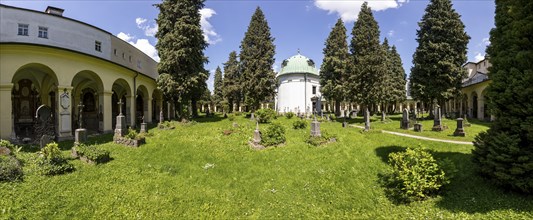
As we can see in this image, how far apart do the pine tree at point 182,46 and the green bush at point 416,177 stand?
1999cm

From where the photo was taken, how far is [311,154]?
513 inches

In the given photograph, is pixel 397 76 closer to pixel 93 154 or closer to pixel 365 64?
pixel 365 64

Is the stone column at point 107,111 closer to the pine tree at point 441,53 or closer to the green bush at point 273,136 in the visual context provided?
the green bush at point 273,136

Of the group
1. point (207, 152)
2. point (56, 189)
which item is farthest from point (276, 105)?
point (56, 189)

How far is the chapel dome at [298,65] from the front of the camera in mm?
49312

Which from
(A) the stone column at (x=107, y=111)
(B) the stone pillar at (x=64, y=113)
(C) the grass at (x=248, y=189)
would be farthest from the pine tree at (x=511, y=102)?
(A) the stone column at (x=107, y=111)

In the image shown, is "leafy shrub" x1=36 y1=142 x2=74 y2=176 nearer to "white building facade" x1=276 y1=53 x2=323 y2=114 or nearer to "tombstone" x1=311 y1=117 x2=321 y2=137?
"tombstone" x1=311 y1=117 x2=321 y2=137

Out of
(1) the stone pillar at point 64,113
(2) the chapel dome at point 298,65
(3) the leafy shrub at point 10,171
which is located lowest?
(3) the leafy shrub at point 10,171

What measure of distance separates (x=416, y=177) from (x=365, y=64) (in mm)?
21041

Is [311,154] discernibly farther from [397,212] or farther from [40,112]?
[40,112]

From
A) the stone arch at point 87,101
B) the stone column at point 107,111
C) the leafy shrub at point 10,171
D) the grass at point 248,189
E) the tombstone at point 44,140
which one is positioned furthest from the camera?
the stone arch at point 87,101

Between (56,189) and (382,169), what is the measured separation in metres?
12.7

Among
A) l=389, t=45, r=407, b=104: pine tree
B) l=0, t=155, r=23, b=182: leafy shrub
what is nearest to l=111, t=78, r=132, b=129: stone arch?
l=0, t=155, r=23, b=182: leafy shrub

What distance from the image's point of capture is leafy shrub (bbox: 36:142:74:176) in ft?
34.2
